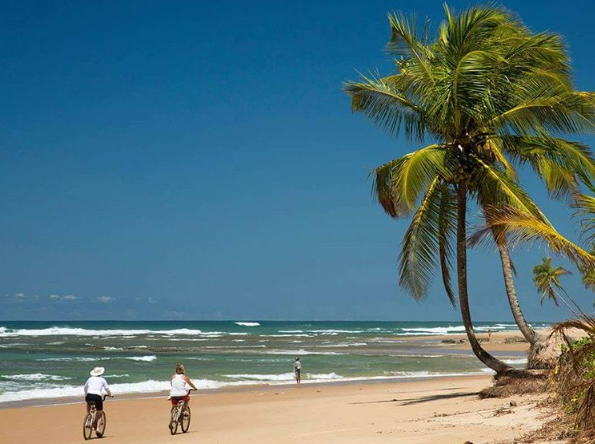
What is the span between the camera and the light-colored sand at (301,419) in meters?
10.7

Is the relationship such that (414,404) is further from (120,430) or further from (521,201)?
(120,430)

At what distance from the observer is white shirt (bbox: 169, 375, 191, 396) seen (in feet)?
46.4

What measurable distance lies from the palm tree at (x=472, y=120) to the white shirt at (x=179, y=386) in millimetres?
5288

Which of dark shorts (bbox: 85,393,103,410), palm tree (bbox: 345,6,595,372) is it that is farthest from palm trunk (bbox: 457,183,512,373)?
dark shorts (bbox: 85,393,103,410)

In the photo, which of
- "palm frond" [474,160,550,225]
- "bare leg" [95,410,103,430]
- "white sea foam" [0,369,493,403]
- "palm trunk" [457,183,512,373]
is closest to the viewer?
"palm frond" [474,160,550,225]

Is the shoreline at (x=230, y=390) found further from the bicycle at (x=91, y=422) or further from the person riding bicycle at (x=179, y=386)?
the person riding bicycle at (x=179, y=386)

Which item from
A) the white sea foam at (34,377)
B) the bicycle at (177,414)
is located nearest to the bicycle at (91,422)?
the bicycle at (177,414)

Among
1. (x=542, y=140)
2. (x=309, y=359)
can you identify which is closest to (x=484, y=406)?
(x=542, y=140)

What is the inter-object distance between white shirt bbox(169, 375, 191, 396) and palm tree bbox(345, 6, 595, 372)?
5.29m

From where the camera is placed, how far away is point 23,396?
2441 cm

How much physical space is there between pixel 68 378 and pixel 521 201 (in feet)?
74.8

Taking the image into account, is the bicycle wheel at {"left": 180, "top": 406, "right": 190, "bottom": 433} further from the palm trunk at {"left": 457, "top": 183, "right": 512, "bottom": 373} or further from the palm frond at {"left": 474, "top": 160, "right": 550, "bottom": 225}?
the palm frond at {"left": 474, "top": 160, "right": 550, "bottom": 225}

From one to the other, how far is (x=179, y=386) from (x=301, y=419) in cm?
371

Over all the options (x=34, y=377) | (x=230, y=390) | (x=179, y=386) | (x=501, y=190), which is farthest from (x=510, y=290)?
(x=34, y=377)
